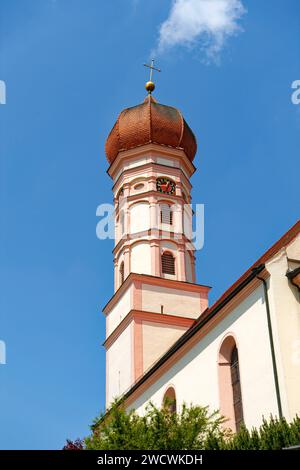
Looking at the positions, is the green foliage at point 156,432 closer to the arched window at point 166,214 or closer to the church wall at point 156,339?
the church wall at point 156,339

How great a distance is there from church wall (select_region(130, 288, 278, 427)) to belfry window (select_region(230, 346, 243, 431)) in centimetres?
51

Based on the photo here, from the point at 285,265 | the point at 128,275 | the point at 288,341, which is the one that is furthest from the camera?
the point at 128,275

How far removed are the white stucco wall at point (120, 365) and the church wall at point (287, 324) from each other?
44.2ft

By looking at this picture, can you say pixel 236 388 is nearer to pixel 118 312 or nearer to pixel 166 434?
pixel 166 434

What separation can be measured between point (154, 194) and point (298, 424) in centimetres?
2168

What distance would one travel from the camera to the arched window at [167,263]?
34.0m

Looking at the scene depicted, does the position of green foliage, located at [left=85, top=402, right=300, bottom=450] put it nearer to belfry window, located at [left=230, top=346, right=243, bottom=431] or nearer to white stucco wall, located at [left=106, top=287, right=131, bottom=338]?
belfry window, located at [left=230, top=346, right=243, bottom=431]

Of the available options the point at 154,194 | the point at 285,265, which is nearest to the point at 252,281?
the point at 285,265

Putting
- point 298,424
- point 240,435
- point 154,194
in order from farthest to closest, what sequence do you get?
point 154,194, point 240,435, point 298,424

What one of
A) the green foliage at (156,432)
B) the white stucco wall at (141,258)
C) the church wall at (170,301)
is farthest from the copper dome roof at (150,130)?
the green foliage at (156,432)

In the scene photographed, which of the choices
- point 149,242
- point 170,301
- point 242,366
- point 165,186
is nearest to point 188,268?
point 149,242
